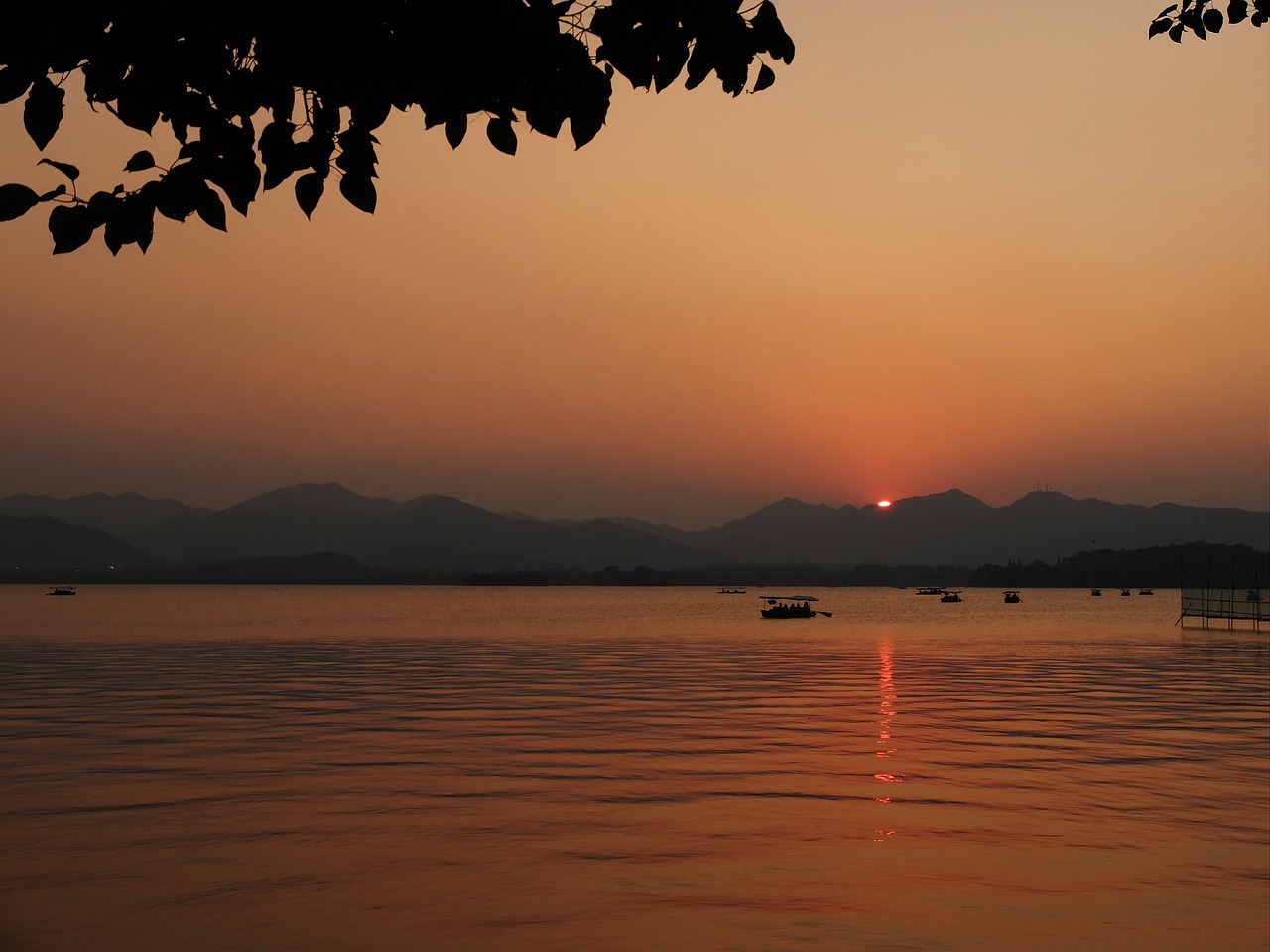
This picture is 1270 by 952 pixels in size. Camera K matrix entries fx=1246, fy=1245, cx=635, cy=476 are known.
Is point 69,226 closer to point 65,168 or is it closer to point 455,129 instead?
point 65,168

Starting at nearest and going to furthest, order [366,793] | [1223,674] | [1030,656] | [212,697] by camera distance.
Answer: [366,793], [212,697], [1223,674], [1030,656]

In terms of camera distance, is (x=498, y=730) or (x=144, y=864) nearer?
(x=144, y=864)

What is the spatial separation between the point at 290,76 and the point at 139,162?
3.04 feet

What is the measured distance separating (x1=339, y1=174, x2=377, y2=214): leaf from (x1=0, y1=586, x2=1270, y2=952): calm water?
12.6 metres

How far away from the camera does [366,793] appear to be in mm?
28203

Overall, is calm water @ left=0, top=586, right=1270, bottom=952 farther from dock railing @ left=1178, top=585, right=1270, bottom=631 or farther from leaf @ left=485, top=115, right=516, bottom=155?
dock railing @ left=1178, top=585, right=1270, bottom=631

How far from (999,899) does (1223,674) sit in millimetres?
54641

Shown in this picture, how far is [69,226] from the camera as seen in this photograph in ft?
21.9

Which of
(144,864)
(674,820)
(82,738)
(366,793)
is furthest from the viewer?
(82,738)

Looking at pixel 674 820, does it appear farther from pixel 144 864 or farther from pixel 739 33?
pixel 739 33

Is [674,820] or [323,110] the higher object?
[323,110]

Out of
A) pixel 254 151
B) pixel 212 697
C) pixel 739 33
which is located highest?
pixel 739 33

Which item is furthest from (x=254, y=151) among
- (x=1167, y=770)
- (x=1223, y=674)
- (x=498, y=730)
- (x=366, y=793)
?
(x=1223, y=674)

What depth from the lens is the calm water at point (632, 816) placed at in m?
17.9
